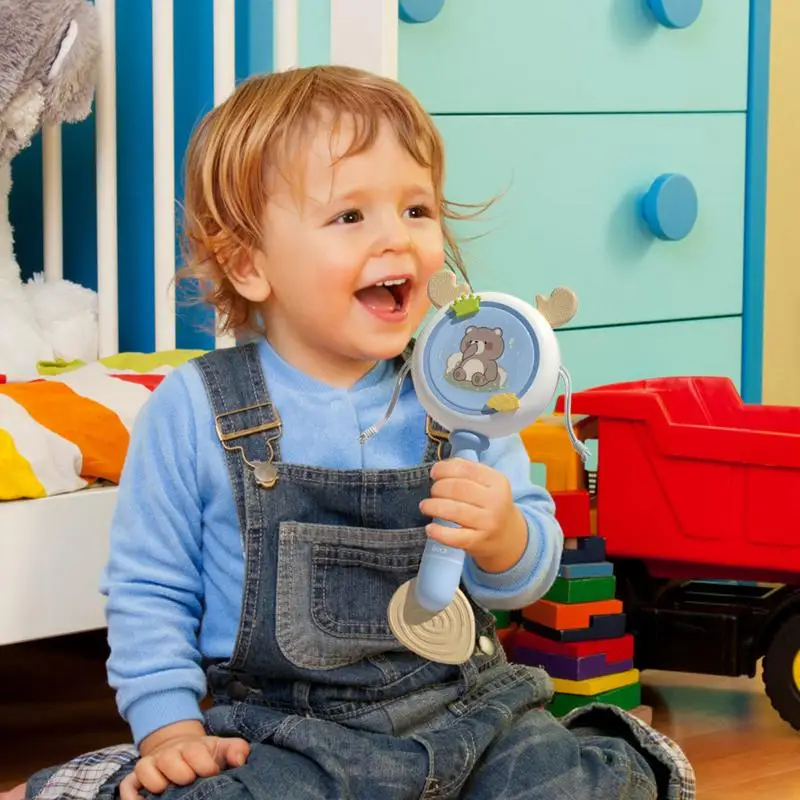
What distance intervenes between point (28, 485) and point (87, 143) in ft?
2.18

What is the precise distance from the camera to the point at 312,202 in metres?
1.06

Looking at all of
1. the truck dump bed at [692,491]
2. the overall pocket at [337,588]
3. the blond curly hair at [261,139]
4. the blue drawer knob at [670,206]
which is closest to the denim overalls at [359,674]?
the overall pocket at [337,588]

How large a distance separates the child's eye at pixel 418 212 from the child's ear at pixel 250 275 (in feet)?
0.37

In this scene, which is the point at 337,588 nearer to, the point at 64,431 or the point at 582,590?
the point at 64,431

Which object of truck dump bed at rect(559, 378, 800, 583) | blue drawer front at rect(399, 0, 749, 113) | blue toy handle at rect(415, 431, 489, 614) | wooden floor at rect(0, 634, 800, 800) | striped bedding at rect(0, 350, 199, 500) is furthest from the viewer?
blue drawer front at rect(399, 0, 749, 113)

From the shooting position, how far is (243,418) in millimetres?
1070

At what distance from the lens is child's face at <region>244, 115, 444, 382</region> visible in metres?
1.04

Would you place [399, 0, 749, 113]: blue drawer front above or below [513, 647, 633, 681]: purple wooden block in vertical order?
above

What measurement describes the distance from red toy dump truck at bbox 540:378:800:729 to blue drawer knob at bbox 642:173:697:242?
376mm

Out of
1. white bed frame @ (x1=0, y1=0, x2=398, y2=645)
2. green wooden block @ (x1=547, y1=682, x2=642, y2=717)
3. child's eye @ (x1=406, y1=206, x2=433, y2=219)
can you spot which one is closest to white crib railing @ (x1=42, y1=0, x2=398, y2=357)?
white bed frame @ (x1=0, y1=0, x2=398, y2=645)

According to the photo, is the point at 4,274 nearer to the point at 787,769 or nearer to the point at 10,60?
the point at 10,60

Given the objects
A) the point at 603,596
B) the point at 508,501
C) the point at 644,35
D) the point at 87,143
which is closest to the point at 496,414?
the point at 508,501

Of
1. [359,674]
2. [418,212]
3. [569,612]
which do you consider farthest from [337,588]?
[569,612]

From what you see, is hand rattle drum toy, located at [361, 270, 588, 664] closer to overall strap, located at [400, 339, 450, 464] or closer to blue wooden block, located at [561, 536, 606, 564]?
overall strap, located at [400, 339, 450, 464]
